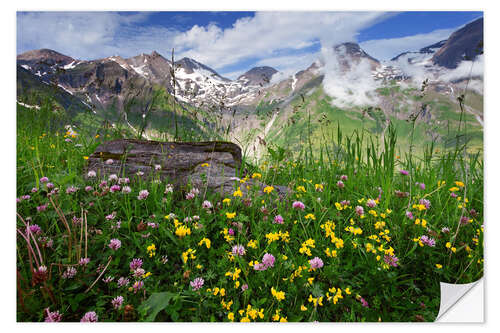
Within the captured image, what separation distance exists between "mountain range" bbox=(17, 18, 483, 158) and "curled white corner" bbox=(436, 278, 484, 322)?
1.43 metres

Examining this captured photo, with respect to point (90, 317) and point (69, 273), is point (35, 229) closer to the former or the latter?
point (69, 273)

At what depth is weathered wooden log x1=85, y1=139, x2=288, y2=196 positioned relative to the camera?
2.54 meters

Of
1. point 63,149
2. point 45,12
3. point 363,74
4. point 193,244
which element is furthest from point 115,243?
point 363,74

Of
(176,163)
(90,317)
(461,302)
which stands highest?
(176,163)

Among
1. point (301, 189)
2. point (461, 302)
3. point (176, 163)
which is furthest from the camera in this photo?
point (176, 163)

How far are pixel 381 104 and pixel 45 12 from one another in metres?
3.32

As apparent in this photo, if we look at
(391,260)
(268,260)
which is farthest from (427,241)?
(268,260)

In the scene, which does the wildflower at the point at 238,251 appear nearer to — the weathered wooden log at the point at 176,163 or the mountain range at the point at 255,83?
the weathered wooden log at the point at 176,163

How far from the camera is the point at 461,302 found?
6.31 feet

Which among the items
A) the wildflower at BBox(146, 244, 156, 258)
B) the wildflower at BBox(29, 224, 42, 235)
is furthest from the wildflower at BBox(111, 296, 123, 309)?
the wildflower at BBox(29, 224, 42, 235)

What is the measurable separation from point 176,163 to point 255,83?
48.8 inches

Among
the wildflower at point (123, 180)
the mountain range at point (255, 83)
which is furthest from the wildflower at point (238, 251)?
the mountain range at point (255, 83)

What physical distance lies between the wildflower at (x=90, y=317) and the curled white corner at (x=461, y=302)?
2024 millimetres
